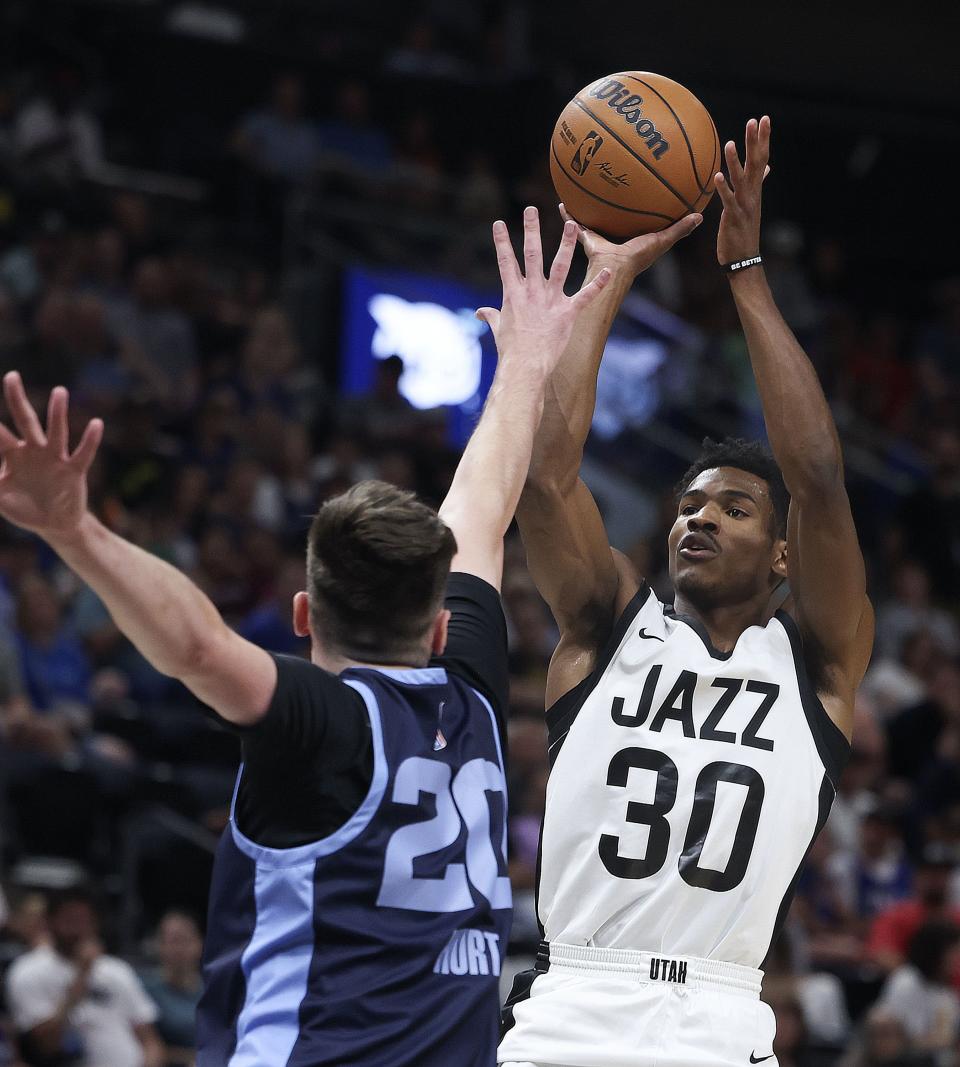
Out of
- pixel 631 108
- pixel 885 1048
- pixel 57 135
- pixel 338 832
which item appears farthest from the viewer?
pixel 57 135

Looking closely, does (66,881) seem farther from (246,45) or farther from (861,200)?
(861,200)

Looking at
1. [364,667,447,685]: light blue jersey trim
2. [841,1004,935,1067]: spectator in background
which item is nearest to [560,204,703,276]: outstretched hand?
[364,667,447,685]: light blue jersey trim

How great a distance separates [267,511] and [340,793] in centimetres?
814

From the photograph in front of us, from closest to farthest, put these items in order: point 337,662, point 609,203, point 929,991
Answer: point 337,662, point 609,203, point 929,991

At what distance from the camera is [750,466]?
4617mm

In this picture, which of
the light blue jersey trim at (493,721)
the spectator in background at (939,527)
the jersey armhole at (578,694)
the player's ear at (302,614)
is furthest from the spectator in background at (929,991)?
the player's ear at (302,614)

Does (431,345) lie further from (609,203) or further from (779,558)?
(779,558)

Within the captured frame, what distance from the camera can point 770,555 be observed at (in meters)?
4.55

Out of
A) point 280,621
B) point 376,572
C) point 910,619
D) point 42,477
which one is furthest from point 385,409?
point 42,477

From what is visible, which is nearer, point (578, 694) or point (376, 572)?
point (376, 572)

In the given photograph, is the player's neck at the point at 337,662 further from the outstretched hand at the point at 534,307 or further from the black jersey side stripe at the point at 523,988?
the black jersey side stripe at the point at 523,988

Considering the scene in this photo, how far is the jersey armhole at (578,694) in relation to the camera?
14.3 ft

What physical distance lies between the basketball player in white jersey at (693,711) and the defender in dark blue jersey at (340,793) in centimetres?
113

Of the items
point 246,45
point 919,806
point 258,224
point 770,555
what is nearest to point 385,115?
point 246,45
